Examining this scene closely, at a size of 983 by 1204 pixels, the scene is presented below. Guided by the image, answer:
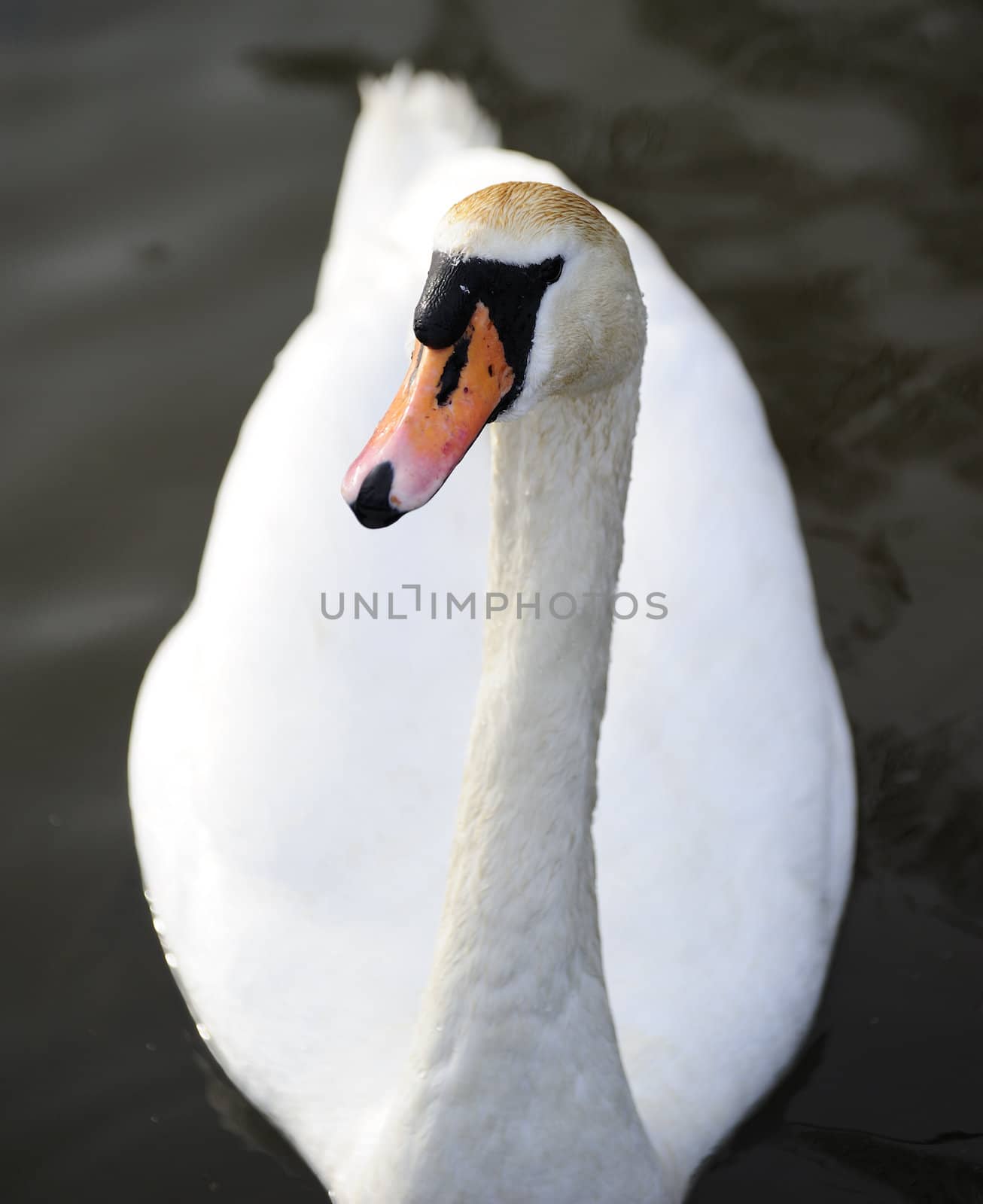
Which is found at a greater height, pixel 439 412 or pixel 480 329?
pixel 480 329

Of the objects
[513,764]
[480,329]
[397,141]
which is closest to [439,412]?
[480,329]

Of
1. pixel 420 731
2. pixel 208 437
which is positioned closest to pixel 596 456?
pixel 420 731

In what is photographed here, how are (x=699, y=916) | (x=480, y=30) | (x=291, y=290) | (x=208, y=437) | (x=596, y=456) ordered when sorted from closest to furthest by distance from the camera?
(x=596, y=456) → (x=699, y=916) → (x=208, y=437) → (x=291, y=290) → (x=480, y=30)

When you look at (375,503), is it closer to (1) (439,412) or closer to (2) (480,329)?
(1) (439,412)

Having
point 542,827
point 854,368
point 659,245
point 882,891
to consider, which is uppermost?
point 659,245

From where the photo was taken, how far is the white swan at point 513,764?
9.59ft

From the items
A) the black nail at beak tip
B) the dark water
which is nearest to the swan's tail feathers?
the dark water

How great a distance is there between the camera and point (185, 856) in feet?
14.2

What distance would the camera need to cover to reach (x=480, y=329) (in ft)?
8.14

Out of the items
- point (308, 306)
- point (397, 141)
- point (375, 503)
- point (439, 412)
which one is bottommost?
point (308, 306)

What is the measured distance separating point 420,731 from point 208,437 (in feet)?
7.24

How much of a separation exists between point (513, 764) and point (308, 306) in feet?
12.0

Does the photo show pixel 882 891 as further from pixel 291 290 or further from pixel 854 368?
pixel 291 290

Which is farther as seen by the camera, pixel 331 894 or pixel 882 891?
pixel 882 891
